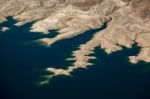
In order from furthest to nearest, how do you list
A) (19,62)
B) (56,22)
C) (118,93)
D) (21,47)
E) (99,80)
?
1. (56,22)
2. (21,47)
3. (19,62)
4. (99,80)
5. (118,93)

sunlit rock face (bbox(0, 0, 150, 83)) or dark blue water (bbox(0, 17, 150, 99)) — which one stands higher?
sunlit rock face (bbox(0, 0, 150, 83))

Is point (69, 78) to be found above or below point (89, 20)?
below

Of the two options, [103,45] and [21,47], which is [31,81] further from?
[103,45]

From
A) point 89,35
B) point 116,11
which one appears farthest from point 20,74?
point 116,11

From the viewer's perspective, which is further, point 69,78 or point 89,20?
point 89,20

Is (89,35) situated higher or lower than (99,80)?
higher
